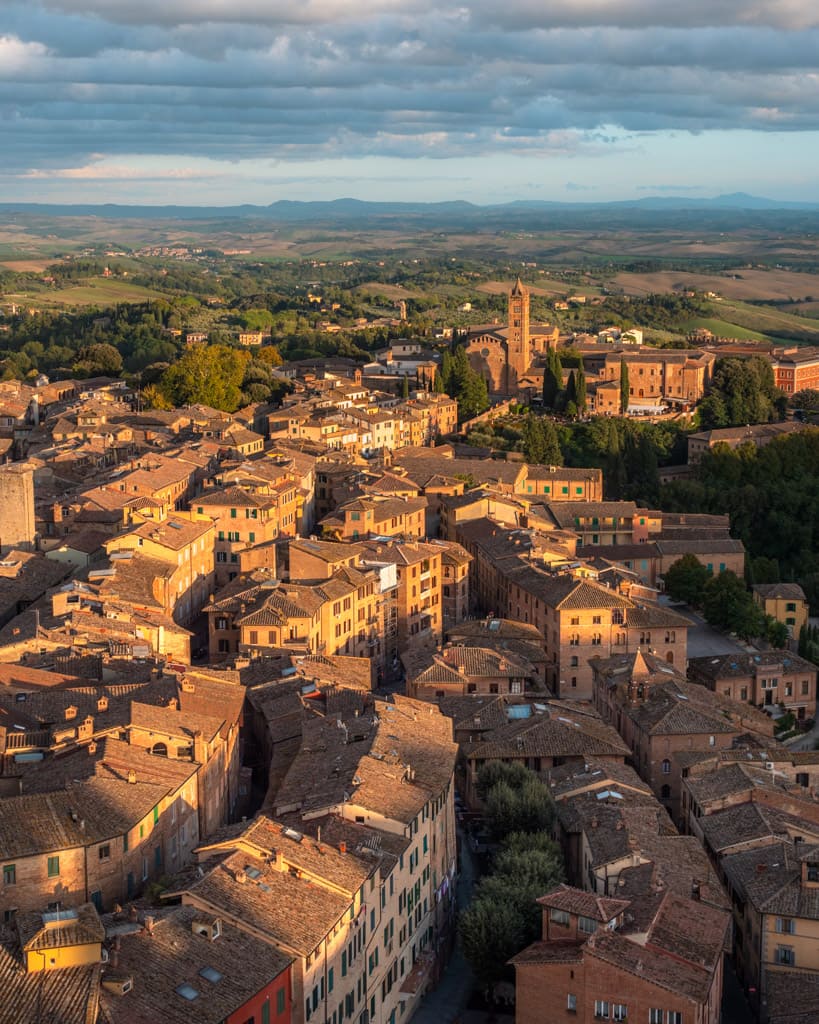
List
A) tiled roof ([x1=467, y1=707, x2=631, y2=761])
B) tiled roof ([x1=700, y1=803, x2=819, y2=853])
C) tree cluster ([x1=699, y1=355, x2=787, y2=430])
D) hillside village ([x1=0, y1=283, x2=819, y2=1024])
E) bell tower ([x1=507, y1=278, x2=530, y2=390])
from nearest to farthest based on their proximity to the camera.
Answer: hillside village ([x1=0, y1=283, x2=819, y2=1024]) → tiled roof ([x1=700, y1=803, x2=819, y2=853]) → tiled roof ([x1=467, y1=707, x2=631, y2=761]) → tree cluster ([x1=699, y1=355, x2=787, y2=430]) → bell tower ([x1=507, y1=278, x2=530, y2=390])

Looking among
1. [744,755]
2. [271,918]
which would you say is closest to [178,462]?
[744,755]

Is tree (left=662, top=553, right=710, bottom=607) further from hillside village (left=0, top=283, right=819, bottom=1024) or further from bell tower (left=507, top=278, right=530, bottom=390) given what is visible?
bell tower (left=507, top=278, right=530, bottom=390)

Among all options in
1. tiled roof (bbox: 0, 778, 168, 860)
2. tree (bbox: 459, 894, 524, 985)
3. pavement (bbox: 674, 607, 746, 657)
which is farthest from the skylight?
pavement (bbox: 674, 607, 746, 657)

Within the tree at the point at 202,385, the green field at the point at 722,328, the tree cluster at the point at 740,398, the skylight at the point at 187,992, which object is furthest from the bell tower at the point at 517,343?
the skylight at the point at 187,992

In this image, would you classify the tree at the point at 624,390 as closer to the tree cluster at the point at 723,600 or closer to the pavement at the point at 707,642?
the tree cluster at the point at 723,600

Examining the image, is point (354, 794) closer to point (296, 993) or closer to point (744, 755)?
point (296, 993)

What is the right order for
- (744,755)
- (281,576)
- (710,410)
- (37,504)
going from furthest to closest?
(710,410) → (37,504) → (281,576) → (744,755)
